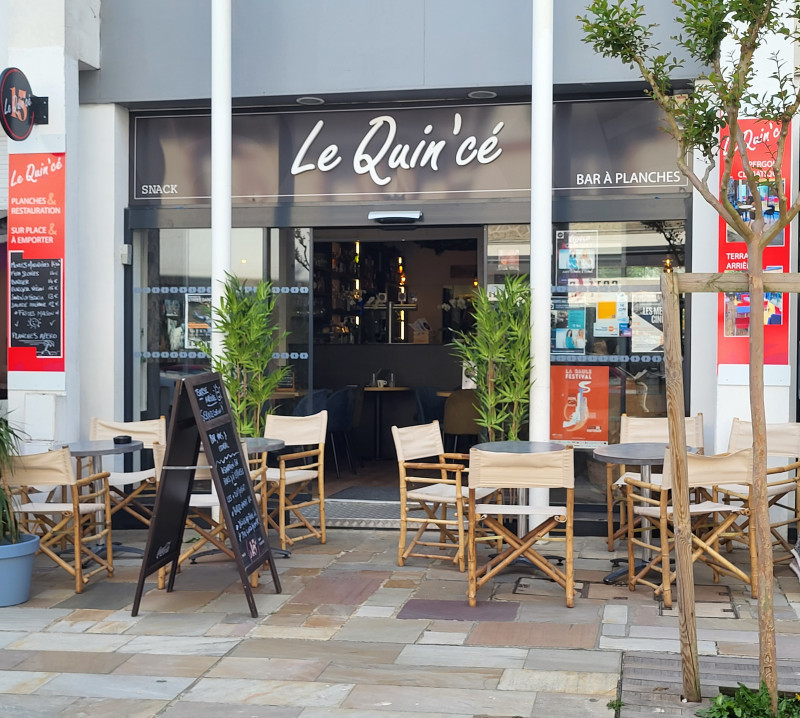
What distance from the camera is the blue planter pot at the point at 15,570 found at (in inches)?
224

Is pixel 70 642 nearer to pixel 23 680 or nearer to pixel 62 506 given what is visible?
pixel 23 680

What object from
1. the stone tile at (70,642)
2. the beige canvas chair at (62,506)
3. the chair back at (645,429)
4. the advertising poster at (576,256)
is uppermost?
the advertising poster at (576,256)

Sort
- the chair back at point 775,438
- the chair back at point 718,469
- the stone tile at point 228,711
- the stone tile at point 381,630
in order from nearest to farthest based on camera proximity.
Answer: the stone tile at point 228,711, the stone tile at point 381,630, the chair back at point 718,469, the chair back at point 775,438

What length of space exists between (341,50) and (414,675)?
474 cm

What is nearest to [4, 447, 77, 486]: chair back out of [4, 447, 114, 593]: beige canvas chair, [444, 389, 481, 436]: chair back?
[4, 447, 114, 593]: beige canvas chair

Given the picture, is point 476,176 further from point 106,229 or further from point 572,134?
point 106,229

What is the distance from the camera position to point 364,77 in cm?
759

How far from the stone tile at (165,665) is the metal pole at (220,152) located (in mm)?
3225

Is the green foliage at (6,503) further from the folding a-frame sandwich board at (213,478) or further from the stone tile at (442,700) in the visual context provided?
the stone tile at (442,700)

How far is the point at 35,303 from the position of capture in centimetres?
770

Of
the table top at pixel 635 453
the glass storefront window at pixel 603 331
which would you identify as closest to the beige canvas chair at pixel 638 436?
the table top at pixel 635 453

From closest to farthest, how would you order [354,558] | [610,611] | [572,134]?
[610,611], [354,558], [572,134]

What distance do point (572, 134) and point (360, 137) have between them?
1.56 meters

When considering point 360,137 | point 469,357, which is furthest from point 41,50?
point 469,357
